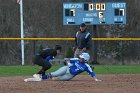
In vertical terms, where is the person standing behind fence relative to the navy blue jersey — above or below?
above

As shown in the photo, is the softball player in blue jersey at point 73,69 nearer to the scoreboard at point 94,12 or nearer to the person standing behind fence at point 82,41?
the person standing behind fence at point 82,41

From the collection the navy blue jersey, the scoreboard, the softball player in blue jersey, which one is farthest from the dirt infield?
the scoreboard

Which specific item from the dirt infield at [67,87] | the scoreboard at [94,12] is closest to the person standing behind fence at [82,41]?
the dirt infield at [67,87]

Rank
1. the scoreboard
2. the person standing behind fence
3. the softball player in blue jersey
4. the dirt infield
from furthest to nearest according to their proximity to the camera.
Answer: the scoreboard, the person standing behind fence, the softball player in blue jersey, the dirt infield

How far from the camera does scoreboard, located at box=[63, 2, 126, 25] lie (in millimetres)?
28328

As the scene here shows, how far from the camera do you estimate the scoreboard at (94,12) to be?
1115 inches

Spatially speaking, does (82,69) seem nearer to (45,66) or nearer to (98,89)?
(45,66)

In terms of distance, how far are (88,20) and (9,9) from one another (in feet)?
43.6

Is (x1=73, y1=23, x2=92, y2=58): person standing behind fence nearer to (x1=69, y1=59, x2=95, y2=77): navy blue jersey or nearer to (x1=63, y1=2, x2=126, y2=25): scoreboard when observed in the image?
(x1=69, y1=59, x2=95, y2=77): navy blue jersey

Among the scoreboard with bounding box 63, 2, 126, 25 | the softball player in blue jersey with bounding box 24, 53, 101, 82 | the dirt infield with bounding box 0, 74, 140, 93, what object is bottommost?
the dirt infield with bounding box 0, 74, 140, 93

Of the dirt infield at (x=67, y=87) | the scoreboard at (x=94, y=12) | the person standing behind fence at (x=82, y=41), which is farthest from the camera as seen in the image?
the scoreboard at (x=94, y=12)

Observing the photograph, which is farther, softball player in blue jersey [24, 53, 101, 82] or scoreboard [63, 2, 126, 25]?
scoreboard [63, 2, 126, 25]

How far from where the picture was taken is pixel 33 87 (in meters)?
13.0

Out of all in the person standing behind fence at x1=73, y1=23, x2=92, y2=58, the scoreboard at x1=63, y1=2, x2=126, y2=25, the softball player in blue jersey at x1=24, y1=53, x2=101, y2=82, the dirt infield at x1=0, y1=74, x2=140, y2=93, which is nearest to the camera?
the dirt infield at x1=0, y1=74, x2=140, y2=93
